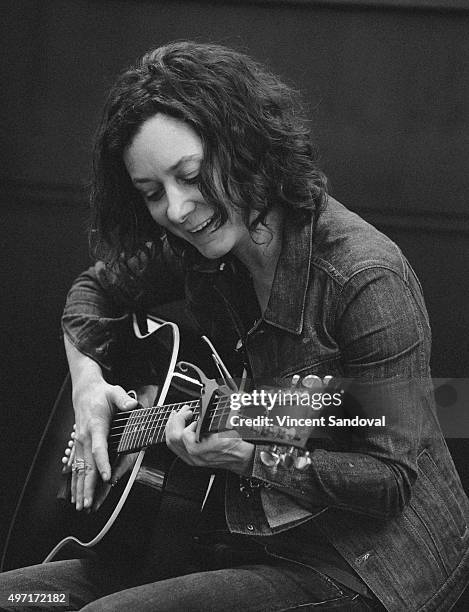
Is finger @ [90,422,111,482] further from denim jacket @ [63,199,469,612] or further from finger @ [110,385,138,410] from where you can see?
denim jacket @ [63,199,469,612]

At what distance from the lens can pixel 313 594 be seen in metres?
1.40

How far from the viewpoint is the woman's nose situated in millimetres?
1452

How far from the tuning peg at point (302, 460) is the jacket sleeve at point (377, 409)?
0.01m

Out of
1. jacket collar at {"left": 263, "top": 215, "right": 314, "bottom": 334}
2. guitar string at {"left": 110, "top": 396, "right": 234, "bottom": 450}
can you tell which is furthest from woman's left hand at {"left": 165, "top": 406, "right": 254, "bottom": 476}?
jacket collar at {"left": 263, "top": 215, "right": 314, "bottom": 334}

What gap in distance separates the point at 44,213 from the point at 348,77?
84 centimetres

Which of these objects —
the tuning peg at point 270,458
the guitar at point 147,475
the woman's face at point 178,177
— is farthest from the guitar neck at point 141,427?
the woman's face at point 178,177

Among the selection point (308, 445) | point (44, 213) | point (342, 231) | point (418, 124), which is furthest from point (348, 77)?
point (308, 445)

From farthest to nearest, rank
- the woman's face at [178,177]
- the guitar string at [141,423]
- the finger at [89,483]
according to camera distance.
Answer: the finger at [89,483] < the guitar string at [141,423] < the woman's face at [178,177]

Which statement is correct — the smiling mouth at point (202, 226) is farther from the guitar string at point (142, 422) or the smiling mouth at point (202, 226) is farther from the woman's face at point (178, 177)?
the guitar string at point (142, 422)

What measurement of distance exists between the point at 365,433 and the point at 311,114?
3.09 feet

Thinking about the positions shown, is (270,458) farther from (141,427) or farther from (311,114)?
(311,114)

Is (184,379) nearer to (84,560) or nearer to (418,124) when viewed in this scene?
(84,560)

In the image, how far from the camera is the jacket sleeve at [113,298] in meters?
1.91

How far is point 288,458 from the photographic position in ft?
4.31
